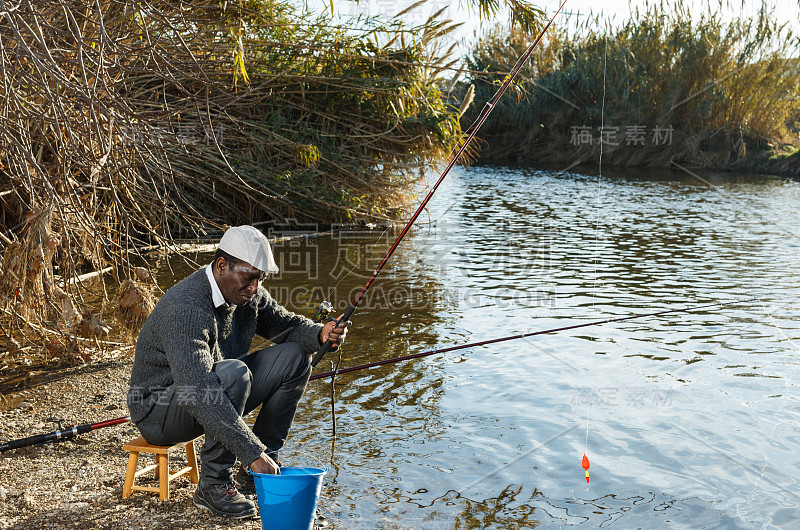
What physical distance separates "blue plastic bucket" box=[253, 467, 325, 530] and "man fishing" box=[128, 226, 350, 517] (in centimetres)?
10

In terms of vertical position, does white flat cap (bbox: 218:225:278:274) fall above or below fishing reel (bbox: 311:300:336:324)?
above

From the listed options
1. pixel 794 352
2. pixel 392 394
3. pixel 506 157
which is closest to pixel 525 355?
pixel 392 394

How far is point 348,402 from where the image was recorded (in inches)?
193

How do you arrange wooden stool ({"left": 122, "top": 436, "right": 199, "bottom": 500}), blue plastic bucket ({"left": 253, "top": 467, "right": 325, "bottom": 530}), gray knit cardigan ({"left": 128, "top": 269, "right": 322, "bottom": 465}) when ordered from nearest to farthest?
blue plastic bucket ({"left": 253, "top": 467, "right": 325, "bottom": 530})
gray knit cardigan ({"left": 128, "top": 269, "right": 322, "bottom": 465})
wooden stool ({"left": 122, "top": 436, "right": 199, "bottom": 500})

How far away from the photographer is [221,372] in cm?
311

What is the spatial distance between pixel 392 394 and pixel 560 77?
24.6 meters

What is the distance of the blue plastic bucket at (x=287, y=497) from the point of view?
283 cm

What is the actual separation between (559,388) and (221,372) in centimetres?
278

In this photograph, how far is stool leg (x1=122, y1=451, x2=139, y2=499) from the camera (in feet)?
10.8

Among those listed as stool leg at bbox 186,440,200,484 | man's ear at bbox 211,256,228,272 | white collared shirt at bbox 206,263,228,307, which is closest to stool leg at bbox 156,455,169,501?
stool leg at bbox 186,440,200,484

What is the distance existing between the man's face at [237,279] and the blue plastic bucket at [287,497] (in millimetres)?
738

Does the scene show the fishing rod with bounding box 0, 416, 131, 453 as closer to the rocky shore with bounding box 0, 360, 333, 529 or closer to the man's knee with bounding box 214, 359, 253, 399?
the rocky shore with bounding box 0, 360, 333, 529

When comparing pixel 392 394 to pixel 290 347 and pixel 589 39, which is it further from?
pixel 589 39

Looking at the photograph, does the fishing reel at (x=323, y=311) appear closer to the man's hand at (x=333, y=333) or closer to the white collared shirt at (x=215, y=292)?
the man's hand at (x=333, y=333)
